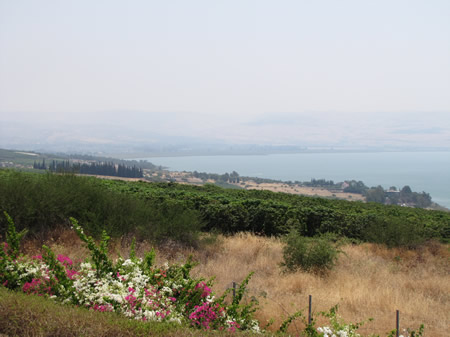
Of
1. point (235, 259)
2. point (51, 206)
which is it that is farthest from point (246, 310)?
point (51, 206)

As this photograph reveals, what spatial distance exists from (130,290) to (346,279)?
18.6 feet

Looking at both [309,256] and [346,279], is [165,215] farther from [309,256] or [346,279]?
[346,279]

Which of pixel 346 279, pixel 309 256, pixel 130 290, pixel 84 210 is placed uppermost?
pixel 84 210

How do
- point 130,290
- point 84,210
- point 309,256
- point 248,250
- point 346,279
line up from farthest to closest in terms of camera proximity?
point 248,250 < point 84,210 < point 309,256 < point 346,279 < point 130,290

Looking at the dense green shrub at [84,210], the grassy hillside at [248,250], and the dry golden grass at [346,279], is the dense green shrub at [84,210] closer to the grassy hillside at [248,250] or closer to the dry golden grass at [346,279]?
the grassy hillside at [248,250]

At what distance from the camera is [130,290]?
15.1 ft

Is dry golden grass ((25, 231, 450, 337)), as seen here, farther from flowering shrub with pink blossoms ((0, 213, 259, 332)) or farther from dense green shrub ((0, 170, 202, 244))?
flowering shrub with pink blossoms ((0, 213, 259, 332))

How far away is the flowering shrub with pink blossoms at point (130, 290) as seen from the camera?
14.4 feet

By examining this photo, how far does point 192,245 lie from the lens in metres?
10.5

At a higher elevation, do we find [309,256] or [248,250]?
[309,256]

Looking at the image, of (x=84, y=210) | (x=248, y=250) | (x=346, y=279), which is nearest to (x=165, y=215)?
(x=84, y=210)

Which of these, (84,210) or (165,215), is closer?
(84,210)

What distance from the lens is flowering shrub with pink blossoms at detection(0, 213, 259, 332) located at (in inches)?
173

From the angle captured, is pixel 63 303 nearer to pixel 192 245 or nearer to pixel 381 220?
pixel 192 245
